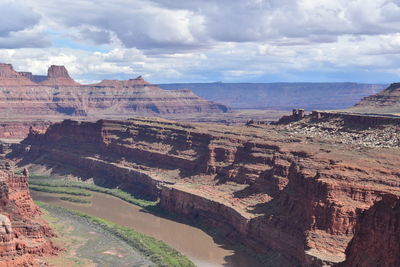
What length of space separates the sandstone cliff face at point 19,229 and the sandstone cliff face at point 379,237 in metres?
25.0

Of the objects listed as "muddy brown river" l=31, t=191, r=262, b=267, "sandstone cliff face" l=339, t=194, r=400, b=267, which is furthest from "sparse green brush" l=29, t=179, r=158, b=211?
"sandstone cliff face" l=339, t=194, r=400, b=267

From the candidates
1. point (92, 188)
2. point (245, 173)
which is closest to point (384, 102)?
point (245, 173)

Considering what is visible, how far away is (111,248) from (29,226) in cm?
1287

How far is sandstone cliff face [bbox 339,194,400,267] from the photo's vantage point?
43719mm

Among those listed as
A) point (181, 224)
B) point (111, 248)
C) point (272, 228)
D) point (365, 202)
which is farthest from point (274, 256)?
point (181, 224)

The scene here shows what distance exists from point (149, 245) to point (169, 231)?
11634 mm

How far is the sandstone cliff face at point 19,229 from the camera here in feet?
170

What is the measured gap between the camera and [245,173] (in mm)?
96938

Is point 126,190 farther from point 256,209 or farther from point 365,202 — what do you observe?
point 365,202

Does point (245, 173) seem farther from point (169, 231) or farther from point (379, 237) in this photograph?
point (379, 237)

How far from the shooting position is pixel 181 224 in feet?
303

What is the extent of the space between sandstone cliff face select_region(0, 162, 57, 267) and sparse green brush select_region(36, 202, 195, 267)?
944 centimetres

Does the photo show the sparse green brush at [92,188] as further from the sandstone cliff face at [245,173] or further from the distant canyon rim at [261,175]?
the sandstone cliff face at [245,173]

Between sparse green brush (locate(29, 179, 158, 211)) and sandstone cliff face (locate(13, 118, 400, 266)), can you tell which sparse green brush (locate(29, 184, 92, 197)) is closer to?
sparse green brush (locate(29, 179, 158, 211))
